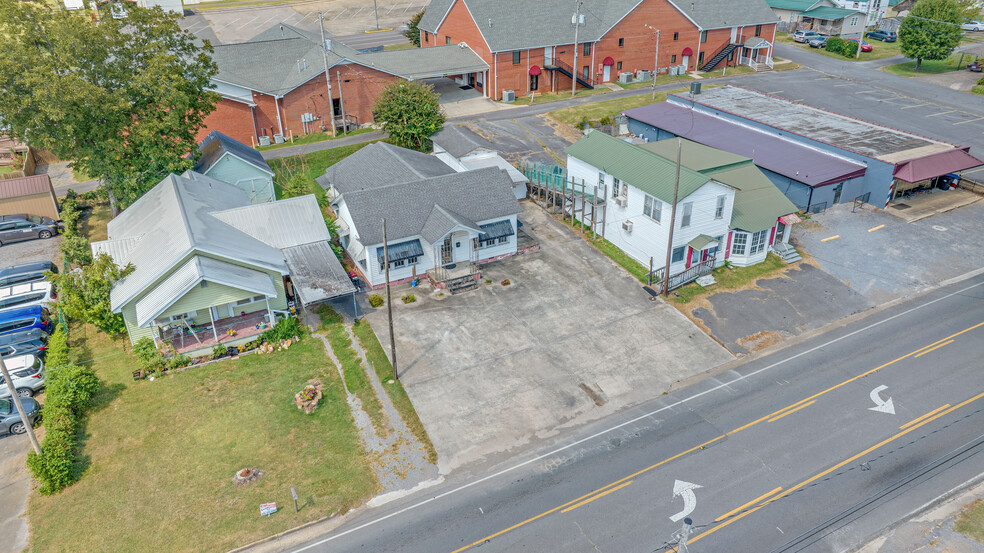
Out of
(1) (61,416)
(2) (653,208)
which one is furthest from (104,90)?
(2) (653,208)

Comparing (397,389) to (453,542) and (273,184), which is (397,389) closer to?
(453,542)

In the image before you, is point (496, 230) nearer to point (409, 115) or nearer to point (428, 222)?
point (428, 222)

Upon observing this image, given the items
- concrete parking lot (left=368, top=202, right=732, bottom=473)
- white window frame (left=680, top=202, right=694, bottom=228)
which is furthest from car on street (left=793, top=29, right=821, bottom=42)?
concrete parking lot (left=368, top=202, right=732, bottom=473)

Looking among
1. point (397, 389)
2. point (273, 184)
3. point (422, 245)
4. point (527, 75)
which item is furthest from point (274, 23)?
point (397, 389)

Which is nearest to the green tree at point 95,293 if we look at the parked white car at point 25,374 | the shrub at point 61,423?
the shrub at point 61,423

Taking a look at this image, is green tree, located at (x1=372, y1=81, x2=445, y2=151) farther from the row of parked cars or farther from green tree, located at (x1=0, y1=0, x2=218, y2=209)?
the row of parked cars

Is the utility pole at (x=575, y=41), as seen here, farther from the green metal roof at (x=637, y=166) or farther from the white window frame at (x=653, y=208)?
the white window frame at (x=653, y=208)
